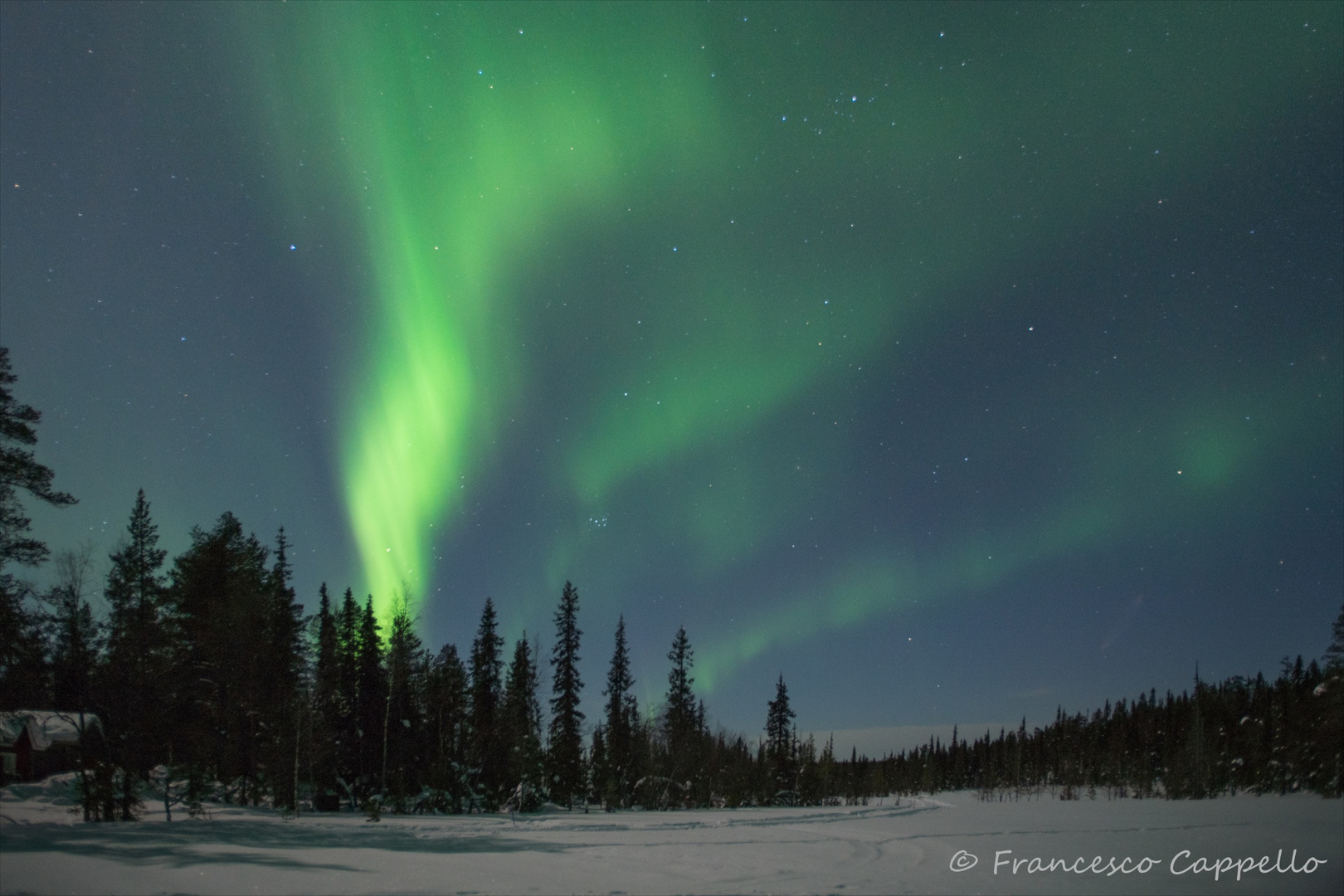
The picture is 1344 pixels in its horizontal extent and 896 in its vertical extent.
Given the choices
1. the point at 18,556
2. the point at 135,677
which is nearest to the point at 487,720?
the point at 135,677

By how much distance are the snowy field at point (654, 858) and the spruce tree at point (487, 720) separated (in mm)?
24903

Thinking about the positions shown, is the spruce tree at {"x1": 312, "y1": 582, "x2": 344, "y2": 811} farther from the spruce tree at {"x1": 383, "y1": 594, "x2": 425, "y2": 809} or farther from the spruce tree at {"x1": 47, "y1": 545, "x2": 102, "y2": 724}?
the spruce tree at {"x1": 47, "y1": 545, "x2": 102, "y2": 724}

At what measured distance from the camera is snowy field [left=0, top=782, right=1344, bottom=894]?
749cm

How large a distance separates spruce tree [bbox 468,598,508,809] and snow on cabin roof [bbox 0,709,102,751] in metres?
28.9

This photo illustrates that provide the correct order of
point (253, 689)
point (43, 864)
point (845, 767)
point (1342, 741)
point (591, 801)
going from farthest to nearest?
point (845, 767) → point (591, 801) → point (253, 689) → point (1342, 741) → point (43, 864)

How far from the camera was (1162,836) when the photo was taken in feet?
62.0

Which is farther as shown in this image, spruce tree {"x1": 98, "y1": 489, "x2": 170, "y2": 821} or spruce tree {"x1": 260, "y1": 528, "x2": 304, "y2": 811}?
spruce tree {"x1": 260, "y1": 528, "x2": 304, "y2": 811}

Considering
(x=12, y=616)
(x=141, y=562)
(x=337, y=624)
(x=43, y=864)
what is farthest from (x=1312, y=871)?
(x=337, y=624)

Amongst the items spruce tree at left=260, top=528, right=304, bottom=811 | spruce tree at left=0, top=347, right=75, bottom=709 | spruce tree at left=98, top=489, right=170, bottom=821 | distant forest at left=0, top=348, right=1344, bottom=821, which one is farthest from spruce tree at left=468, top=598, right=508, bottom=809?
spruce tree at left=0, top=347, right=75, bottom=709

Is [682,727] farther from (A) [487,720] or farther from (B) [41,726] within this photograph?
(B) [41,726]

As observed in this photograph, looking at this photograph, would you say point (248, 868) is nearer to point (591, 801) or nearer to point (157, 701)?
point (157, 701)

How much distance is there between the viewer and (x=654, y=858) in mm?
14141

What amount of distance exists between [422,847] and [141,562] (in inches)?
962

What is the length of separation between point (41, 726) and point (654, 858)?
538 inches
